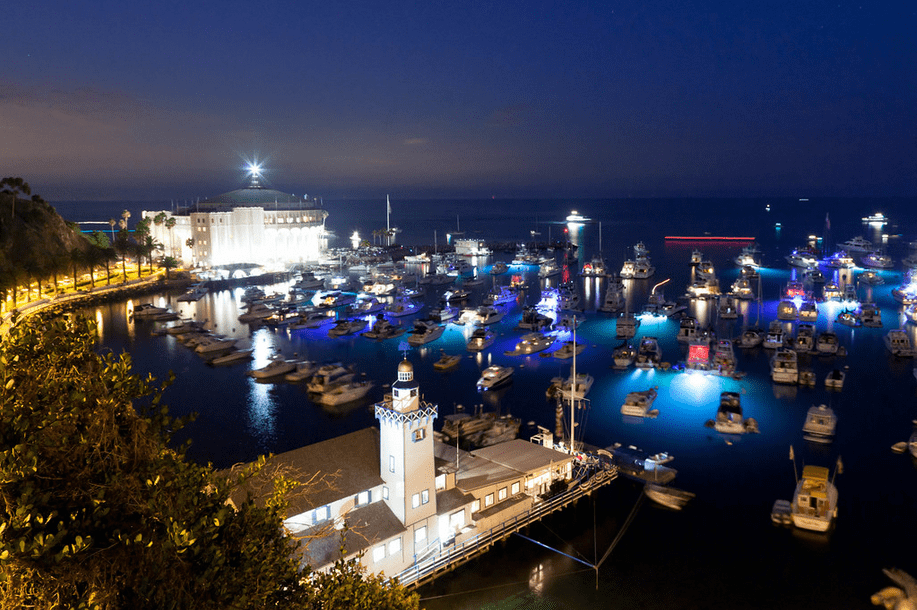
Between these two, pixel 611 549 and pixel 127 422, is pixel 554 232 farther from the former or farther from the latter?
pixel 127 422

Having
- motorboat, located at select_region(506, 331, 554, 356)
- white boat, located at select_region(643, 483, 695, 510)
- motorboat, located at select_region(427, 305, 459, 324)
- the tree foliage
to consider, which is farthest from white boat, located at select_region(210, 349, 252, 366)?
the tree foliage

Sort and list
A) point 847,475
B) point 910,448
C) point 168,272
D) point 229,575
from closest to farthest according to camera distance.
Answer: point 229,575, point 847,475, point 910,448, point 168,272

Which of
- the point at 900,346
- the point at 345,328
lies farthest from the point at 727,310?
the point at 345,328

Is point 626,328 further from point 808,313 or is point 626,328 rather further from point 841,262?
point 841,262

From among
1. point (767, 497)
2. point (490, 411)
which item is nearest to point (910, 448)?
point (767, 497)

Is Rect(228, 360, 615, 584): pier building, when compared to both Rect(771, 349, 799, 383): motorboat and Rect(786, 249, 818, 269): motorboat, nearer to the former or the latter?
Rect(771, 349, 799, 383): motorboat

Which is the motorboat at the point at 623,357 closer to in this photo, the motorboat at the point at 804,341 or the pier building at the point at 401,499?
the motorboat at the point at 804,341
